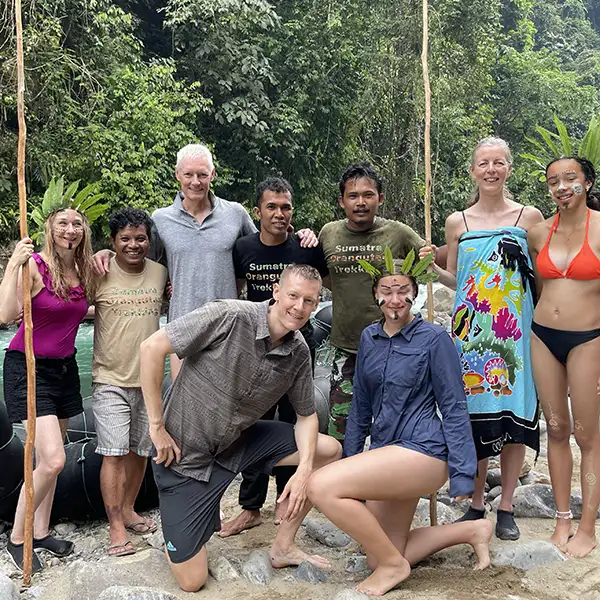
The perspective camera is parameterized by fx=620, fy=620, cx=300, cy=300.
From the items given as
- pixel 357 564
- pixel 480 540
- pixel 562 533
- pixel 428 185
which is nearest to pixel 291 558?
pixel 357 564

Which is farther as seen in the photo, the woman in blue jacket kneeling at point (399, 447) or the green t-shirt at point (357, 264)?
the green t-shirt at point (357, 264)

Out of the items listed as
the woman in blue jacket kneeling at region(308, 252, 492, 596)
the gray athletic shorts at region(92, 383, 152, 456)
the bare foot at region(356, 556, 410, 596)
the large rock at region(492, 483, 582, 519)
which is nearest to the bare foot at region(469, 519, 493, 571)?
the woman in blue jacket kneeling at region(308, 252, 492, 596)

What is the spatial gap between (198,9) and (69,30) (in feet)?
9.28

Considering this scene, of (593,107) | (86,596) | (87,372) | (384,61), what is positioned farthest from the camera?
(593,107)

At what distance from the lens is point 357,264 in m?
3.56

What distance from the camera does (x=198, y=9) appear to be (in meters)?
13.7

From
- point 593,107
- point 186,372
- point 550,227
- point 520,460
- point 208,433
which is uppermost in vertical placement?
point 593,107

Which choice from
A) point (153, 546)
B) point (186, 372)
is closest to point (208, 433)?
point (186, 372)

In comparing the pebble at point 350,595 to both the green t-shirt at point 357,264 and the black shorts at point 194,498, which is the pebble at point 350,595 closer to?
the black shorts at point 194,498

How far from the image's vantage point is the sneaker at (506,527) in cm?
337

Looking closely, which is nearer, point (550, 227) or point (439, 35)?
point (550, 227)

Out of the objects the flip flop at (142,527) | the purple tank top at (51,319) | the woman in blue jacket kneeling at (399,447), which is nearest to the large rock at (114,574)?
the flip flop at (142,527)

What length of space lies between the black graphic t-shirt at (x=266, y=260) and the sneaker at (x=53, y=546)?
1806 mm

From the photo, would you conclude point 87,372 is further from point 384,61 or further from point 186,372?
point 384,61
